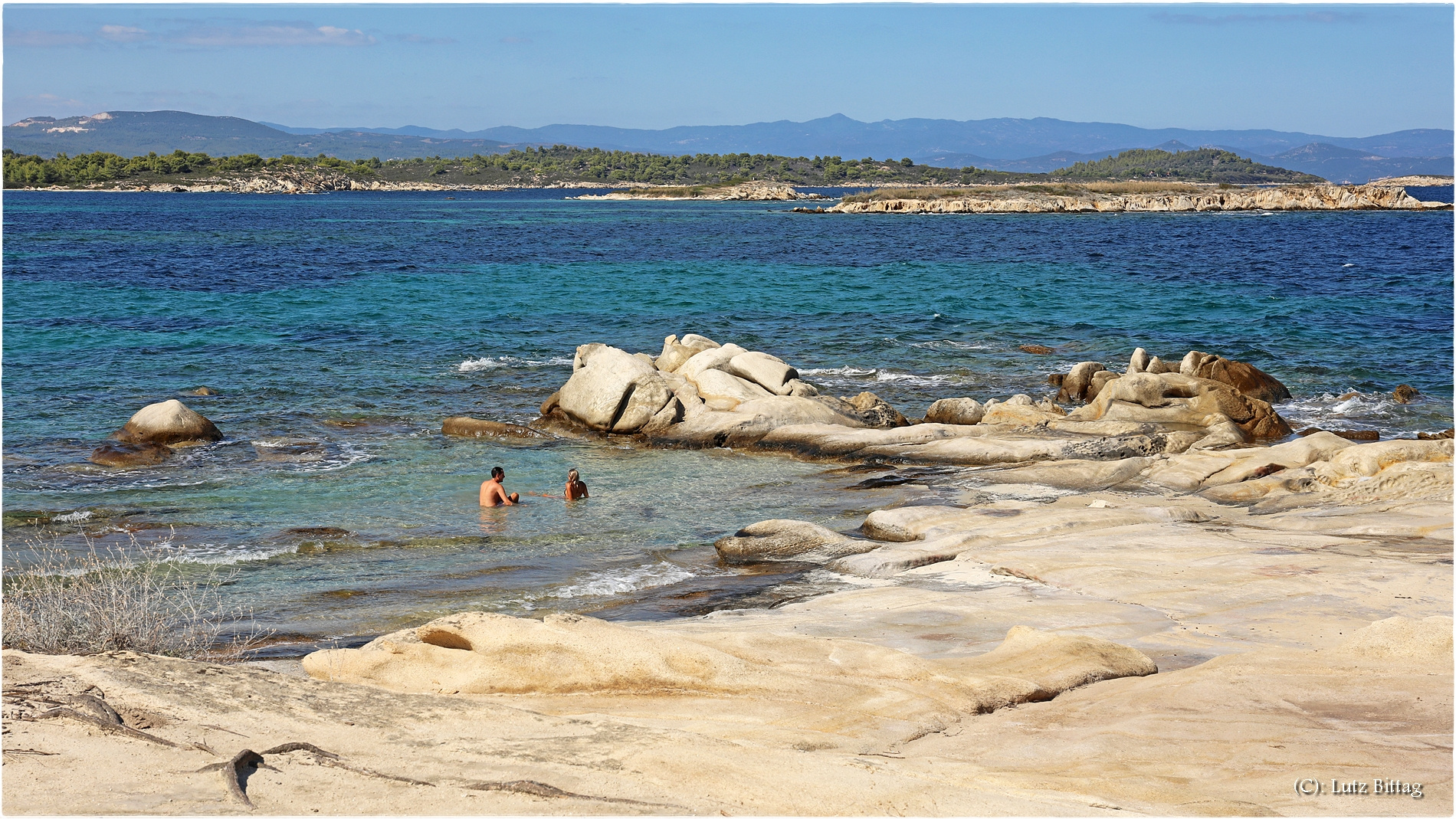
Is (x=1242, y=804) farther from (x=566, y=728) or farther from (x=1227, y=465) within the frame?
(x=1227, y=465)

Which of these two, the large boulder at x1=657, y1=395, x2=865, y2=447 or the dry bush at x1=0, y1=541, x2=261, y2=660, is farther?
the large boulder at x1=657, y1=395, x2=865, y2=447

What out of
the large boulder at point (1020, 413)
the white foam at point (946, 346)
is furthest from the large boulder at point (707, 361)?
the white foam at point (946, 346)

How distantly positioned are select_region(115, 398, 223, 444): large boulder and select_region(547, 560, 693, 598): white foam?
10.4 metres

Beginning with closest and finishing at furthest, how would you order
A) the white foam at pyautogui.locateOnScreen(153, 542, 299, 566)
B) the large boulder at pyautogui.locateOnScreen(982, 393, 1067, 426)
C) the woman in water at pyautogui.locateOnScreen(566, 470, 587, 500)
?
the white foam at pyautogui.locateOnScreen(153, 542, 299, 566), the woman in water at pyautogui.locateOnScreen(566, 470, 587, 500), the large boulder at pyautogui.locateOnScreen(982, 393, 1067, 426)

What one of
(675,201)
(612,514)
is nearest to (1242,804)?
(612,514)

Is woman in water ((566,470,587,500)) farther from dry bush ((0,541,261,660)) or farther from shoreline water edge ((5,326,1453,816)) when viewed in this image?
dry bush ((0,541,261,660))

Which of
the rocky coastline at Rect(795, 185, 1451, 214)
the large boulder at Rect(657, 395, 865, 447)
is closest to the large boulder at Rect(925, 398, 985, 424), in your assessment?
the large boulder at Rect(657, 395, 865, 447)

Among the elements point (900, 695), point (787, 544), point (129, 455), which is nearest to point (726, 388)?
point (787, 544)

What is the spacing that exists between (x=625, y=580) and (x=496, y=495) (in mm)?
4142

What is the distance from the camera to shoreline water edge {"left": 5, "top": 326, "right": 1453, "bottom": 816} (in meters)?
5.46

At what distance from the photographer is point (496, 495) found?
16156 millimetres

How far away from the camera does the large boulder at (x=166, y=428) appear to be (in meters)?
19.0

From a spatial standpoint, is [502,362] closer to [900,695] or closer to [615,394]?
[615,394]

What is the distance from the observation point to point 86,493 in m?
16.2
